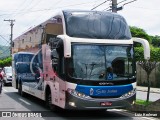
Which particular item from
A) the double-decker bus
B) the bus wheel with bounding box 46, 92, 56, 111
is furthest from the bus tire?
the double-decker bus

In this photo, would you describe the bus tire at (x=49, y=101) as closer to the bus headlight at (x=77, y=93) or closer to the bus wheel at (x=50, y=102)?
the bus wheel at (x=50, y=102)

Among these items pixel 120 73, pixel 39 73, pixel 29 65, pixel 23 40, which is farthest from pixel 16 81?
pixel 120 73

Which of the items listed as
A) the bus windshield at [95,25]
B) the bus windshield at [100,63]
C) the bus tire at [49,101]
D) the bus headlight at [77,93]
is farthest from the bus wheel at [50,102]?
the bus windshield at [95,25]

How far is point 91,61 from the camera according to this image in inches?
470

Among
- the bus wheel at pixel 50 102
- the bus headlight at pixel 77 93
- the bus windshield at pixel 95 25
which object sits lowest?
the bus wheel at pixel 50 102

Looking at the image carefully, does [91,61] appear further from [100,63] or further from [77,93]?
[77,93]

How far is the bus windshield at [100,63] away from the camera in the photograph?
11820 mm

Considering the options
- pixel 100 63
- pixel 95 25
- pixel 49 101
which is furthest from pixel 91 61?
pixel 49 101

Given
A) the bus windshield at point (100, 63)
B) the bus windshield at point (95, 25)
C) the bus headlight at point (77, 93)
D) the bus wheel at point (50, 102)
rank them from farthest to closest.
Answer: the bus wheel at point (50, 102), the bus windshield at point (95, 25), the bus windshield at point (100, 63), the bus headlight at point (77, 93)

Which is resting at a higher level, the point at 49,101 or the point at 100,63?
the point at 100,63

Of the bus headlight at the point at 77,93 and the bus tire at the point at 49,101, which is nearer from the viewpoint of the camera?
the bus headlight at the point at 77,93

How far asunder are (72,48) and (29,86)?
24.4ft

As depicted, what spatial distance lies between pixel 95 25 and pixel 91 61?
4.65 feet

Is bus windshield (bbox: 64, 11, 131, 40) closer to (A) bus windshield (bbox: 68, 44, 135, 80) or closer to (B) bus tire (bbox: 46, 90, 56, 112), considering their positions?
(A) bus windshield (bbox: 68, 44, 135, 80)
